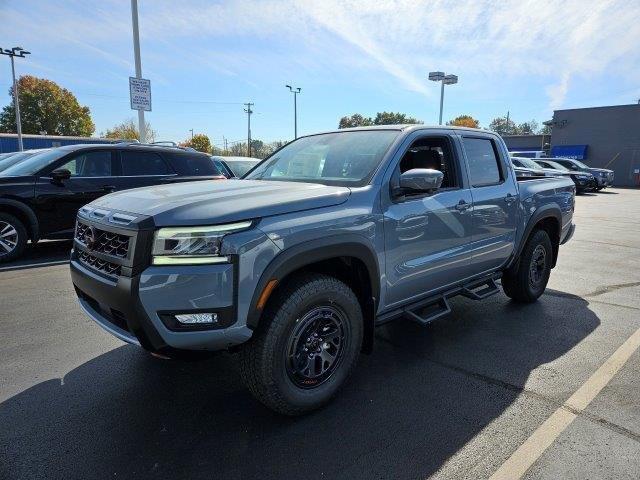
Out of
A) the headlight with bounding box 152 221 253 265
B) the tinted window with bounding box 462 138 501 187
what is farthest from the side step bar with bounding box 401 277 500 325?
the headlight with bounding box 152 221 253 265

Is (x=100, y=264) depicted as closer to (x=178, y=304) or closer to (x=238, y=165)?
(x=178, y=304)

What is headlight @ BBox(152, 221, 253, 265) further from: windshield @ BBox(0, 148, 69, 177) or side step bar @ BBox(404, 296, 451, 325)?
windshield @ BBox(0, 148, 69, 177)

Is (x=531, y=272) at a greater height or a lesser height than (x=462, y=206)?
lesser

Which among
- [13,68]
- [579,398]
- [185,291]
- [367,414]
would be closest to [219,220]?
[185,291]

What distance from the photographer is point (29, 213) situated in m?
6.62

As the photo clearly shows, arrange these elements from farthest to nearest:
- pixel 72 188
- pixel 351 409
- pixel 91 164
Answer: pixel 91 164, pixel 72 188, pixel 351 409

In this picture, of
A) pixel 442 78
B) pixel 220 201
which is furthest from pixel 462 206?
pixel 442 78

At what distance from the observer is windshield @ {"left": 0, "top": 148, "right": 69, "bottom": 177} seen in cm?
679

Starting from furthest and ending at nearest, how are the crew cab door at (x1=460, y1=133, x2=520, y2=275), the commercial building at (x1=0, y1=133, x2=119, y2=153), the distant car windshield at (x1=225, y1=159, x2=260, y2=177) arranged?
the commercial building at (x1=0, y1=133, x2=119, y2=153)
the distant car windshield at (x1=225, y1=159, x2=260, y2=177)
the crew cab door at (x1=460, y1=133, x2=520, y2=275)

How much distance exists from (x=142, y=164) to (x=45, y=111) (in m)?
70.6

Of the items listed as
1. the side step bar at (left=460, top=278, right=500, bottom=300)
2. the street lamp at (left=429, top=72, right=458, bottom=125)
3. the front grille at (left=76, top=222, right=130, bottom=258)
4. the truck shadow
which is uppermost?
the street lamp at (left=429, top=72, right=458, bottom=125)

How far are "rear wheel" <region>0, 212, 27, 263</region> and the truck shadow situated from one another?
413 cm

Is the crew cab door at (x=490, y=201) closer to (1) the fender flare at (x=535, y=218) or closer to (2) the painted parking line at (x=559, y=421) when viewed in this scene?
(1) the fender flare at (x=535, y=218)

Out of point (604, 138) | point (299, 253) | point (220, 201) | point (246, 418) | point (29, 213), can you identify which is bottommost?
point (246, 418)
